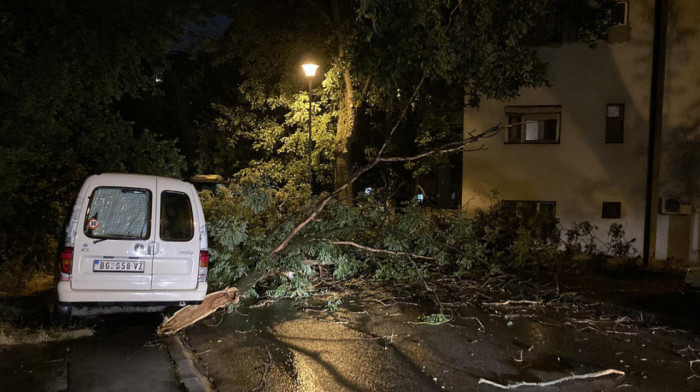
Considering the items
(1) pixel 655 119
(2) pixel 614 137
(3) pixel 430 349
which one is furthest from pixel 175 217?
(1) pixel 655 119

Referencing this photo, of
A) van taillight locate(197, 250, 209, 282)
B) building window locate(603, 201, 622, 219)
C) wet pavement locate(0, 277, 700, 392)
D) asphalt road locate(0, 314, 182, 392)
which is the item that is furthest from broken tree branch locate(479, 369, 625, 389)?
building window locate(603, 201, 622, 219)

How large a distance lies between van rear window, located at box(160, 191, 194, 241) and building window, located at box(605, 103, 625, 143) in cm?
1217

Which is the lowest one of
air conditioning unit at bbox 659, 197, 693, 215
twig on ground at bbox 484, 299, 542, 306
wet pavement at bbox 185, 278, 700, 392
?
wet pavement at bbox 185, 278, 700, 392

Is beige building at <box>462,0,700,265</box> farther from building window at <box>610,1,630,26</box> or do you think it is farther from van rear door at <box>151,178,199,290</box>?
van rear door at <box>151,178,199,290</box>

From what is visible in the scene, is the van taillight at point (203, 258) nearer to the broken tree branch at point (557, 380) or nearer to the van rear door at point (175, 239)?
the van rear door at point (175, 239)

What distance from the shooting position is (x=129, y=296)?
242 inches

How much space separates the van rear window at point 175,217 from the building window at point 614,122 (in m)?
12.2

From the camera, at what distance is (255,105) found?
16719 mm

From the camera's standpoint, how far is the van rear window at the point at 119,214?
20.0ft

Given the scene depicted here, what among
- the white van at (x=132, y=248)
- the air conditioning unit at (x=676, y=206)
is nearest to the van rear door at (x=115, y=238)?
the white van at (x=132, y=248)

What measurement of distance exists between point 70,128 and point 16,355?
18.9ft

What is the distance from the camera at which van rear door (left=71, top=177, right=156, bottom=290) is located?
5.98 metres

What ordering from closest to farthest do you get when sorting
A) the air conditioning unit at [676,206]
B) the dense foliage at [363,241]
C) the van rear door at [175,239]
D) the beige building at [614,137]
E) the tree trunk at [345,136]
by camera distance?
the van rear door at [175,239]
the dense foliage at [363,241]
the air conditioning unit at [676,206]
the beige building at [614,137]
the tree trunk at [345,136]

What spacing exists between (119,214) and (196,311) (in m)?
1.60
